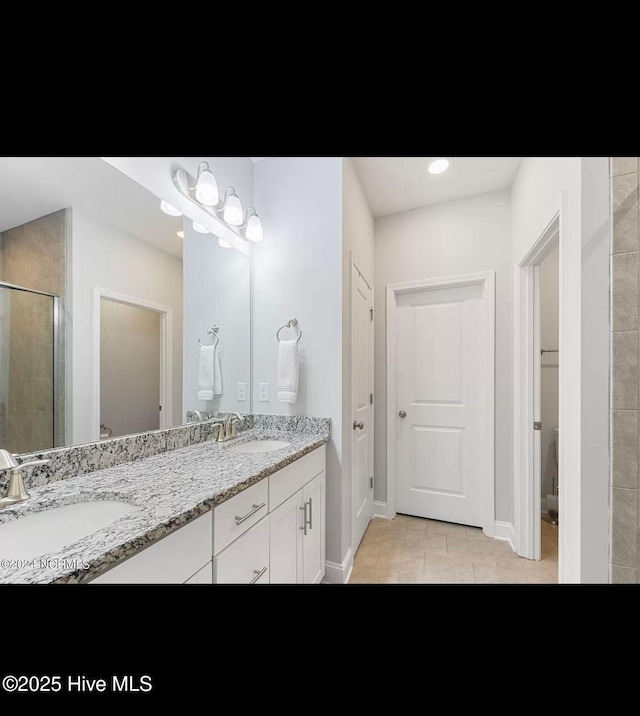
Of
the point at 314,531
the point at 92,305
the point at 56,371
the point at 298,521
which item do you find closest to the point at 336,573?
the point at 314,531

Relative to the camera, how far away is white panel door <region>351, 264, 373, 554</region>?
191cm

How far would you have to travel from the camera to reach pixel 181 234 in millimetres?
1473

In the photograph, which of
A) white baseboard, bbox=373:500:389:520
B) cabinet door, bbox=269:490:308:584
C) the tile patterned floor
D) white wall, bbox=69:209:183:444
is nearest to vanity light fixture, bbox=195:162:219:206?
white wall, bbox=69:209:183:444

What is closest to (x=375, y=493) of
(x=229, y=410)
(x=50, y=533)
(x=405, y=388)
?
(x=405, y=388)

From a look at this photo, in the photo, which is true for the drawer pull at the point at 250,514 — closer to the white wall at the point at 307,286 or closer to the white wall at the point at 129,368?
the white wall at the point at 129,368

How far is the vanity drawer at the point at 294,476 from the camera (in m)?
1.15

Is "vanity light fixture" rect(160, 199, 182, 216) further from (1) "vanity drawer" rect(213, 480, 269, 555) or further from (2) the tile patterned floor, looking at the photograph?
(2) the tile patterned floor

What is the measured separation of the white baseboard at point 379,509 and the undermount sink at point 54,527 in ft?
6.78

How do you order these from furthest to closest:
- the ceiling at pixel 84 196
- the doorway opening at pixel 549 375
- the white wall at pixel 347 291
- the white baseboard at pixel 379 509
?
the doorway opening at pixel 549 375 < the white baseboard at pixel 379 509 < the white wall at pixel 347 291 < the ceiling at pixel 84 196

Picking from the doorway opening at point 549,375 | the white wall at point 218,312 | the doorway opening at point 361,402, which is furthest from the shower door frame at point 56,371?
the doorway opening at point 549,375

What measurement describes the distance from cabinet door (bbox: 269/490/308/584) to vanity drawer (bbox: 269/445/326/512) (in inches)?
1.3

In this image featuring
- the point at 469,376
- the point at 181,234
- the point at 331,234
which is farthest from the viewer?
the point at 469,376
